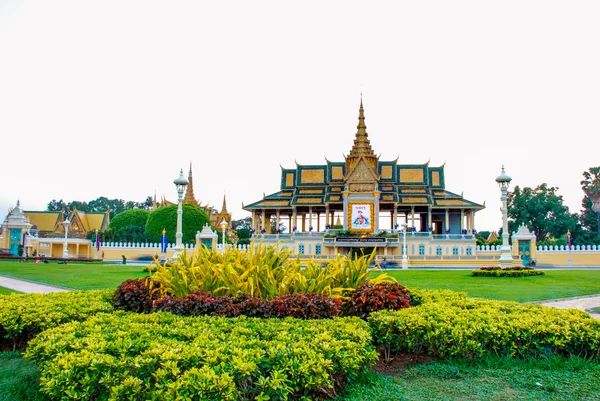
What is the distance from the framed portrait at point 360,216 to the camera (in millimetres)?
40062

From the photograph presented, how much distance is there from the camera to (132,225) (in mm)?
53656

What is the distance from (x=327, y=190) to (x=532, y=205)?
74.3 ft

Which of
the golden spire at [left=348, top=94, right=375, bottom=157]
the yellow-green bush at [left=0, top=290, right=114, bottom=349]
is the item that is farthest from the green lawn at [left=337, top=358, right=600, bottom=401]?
the golden spire at [left=348, top=94, right=375, bottom=157]

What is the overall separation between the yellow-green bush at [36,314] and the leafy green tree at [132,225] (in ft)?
148

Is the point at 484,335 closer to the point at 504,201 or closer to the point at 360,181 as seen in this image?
the point at 504,201

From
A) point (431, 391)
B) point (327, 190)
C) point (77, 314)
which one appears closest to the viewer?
point (431, 391)

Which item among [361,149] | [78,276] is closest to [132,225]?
[361,149]

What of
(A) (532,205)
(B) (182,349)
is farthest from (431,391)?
(A) (532,205)

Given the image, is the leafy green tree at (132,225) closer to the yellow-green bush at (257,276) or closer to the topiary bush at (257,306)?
the yellow-green bush at (257,276)

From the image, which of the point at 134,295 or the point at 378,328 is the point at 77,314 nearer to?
the point at 134,295

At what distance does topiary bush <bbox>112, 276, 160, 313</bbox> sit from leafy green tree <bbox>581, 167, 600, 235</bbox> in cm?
5131

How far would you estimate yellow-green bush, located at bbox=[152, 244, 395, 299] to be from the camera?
649cm

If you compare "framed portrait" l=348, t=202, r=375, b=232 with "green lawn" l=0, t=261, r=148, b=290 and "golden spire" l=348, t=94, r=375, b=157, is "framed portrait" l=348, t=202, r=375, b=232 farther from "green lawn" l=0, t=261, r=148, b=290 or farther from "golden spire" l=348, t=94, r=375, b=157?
"green lawn" l=0, t=261, r=148, b=290

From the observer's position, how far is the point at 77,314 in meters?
6.05
